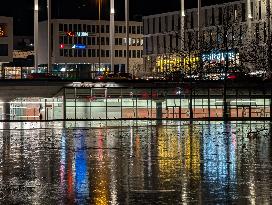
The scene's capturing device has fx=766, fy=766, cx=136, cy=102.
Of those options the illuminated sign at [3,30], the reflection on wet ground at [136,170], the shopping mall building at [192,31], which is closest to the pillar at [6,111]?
the shopping mall building at [192,31]

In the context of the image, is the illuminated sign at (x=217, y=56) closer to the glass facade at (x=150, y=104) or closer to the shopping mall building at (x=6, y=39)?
the glass facade at (x=150, y=104)

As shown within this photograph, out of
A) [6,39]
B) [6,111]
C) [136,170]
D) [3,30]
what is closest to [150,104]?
[6,111]

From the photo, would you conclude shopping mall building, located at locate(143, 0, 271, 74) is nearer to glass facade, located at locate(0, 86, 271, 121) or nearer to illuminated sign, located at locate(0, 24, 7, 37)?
glass facade, located at locate(0, 86, 271, 121)

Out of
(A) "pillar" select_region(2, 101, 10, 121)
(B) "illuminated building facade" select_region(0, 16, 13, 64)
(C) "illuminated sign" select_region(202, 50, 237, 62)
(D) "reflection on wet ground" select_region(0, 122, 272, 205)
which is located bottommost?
(D) "reflection on wet ground" select_region(0, 122, 272, 205)

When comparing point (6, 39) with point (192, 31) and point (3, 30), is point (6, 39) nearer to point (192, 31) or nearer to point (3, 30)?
point (3, 30)

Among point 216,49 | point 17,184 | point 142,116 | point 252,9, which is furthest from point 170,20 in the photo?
point 17,184

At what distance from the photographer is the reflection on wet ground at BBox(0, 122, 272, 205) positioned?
881 inches

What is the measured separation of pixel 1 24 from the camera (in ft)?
484

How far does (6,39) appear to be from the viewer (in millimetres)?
147375

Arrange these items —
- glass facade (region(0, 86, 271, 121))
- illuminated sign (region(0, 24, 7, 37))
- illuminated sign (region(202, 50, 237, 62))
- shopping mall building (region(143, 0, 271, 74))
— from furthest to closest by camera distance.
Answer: illuminated sign (region(0, 24, 7, 37))
shopping mall building (region(143, 0, 271, 74))
illuminated sign (region(202, 50, 237, 62))
glass facade (region(0, 86, 271, 121))

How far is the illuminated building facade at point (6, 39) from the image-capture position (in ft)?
484

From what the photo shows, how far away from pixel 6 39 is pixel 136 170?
121m

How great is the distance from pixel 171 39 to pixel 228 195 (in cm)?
14678

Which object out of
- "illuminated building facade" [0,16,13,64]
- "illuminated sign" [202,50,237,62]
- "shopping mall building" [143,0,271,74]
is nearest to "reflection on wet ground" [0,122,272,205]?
"illuminated sign" [202,50,237,62]
